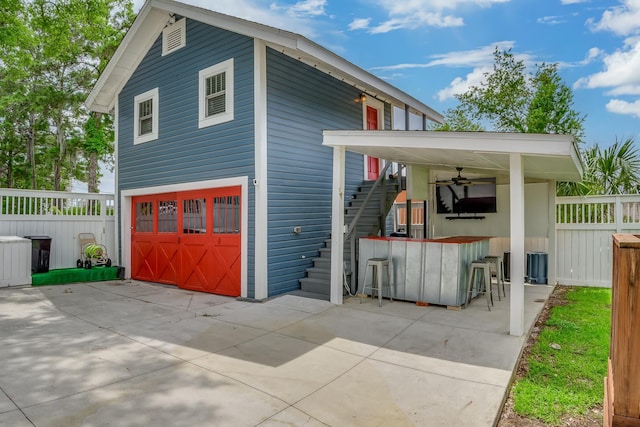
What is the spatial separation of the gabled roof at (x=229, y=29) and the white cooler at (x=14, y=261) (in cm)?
440

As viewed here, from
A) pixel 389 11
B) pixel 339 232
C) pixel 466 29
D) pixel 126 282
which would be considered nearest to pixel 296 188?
pixel 339 232

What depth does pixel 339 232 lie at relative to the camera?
5.91m

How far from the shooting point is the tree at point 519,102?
1146cm

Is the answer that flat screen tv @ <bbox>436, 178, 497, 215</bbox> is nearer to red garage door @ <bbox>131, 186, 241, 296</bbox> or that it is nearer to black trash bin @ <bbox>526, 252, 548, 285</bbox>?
black trash bin @ <bbox>526, 252, 548, 285</bbox>

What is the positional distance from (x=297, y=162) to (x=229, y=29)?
2.65 meters

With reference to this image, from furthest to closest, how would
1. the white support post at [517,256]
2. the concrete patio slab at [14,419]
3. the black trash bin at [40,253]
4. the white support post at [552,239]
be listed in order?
the black trash bin at [40,253]
the white support post at [552,239]
the white support post at [517,256]
the concrete patio slab at [14,419]

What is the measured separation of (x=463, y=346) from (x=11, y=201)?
953cm

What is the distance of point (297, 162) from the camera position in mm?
7281

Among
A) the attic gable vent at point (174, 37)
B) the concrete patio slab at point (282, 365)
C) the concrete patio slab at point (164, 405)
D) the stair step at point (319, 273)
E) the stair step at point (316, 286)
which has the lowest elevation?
the concrete patio slab at point (282, 365)

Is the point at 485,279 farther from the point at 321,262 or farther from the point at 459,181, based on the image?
the point at 321,262

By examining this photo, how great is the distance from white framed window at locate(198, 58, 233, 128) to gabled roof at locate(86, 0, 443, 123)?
0.78 metres

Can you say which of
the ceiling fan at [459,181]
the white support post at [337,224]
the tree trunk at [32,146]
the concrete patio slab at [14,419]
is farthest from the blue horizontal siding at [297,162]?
the tree trunk at [32,146]

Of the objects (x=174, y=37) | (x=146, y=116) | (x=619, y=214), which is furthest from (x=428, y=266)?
(x=146, y=116)

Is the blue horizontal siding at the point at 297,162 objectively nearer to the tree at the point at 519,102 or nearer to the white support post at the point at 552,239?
the white support post at the point at 552,239
